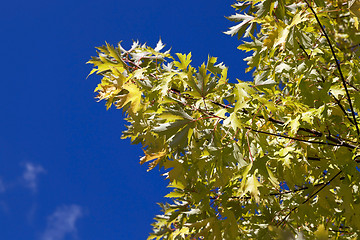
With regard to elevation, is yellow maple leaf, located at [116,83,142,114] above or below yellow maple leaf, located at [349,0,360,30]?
above

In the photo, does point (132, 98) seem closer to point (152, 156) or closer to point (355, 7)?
point (152, 156)

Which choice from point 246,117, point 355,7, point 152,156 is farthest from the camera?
point 152,156

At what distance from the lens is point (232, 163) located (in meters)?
2.74

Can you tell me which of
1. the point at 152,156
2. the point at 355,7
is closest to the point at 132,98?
the point at 152,156

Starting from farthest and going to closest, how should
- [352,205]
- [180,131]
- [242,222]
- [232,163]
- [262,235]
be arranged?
1. [242,222]
2. [262,235]
3. [352,205]
4. [232,163]
5. [180,131]

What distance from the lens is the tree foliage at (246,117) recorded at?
2.65m

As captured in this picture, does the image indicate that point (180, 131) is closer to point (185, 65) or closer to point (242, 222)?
point (185, 65)

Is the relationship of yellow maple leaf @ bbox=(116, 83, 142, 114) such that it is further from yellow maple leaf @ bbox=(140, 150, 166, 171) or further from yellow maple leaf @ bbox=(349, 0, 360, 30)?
yellow maple leaf @ bbox=(349, 0, 360, 30)

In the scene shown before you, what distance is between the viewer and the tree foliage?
265cm

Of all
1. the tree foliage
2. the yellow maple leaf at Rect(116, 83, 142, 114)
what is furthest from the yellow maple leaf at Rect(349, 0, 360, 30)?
the yellow maple leaf at Rect(116, 83, 142, 114)

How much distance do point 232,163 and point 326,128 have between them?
1254 mm

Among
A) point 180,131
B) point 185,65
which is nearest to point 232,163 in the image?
point 180,131

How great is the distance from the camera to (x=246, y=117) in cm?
291

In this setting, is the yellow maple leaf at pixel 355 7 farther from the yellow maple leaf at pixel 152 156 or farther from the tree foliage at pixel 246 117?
the yellow maple leaf at pixel 152 156
